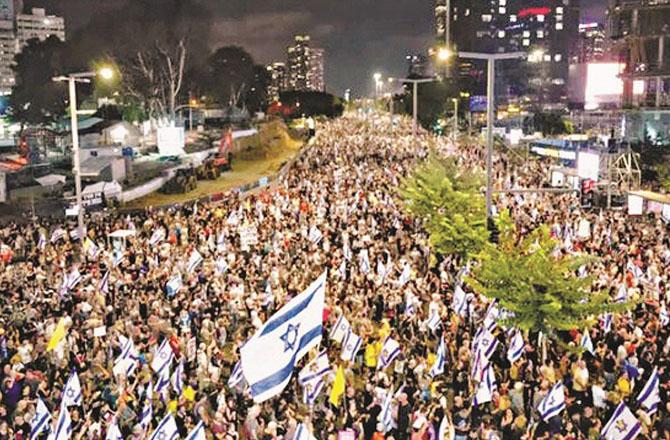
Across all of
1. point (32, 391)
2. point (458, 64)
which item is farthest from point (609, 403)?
point (458, 64)

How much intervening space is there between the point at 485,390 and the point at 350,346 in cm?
263

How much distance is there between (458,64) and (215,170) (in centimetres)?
12217

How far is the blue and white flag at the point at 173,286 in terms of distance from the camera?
728 inches

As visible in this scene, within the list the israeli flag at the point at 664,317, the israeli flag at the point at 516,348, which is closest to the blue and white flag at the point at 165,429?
the israeli flag at the point at 516,348

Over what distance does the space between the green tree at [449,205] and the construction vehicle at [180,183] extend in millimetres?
21213

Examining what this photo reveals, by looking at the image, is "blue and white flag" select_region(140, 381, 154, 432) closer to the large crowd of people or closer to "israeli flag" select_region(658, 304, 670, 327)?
the large crowd of people

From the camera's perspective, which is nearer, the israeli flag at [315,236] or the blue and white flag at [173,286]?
the blue and white flag at [173,286]

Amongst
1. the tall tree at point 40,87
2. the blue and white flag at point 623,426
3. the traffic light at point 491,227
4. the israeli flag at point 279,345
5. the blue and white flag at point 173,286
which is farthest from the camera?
the tall tree at point 40,87

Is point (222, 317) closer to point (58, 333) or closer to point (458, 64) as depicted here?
point (58, 333)

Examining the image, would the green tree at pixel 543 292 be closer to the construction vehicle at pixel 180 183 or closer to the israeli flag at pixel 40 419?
the israeli flag at pixel 40 419

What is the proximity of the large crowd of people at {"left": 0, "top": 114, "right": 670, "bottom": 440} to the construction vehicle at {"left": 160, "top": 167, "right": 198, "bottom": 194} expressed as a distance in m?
17.1

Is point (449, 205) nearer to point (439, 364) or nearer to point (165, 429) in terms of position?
point (439, 364)

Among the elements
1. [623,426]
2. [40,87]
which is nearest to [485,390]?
[623,426]

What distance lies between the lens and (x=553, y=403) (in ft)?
37.9
